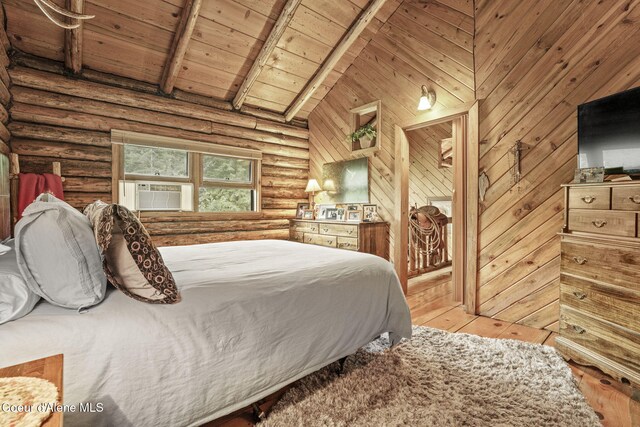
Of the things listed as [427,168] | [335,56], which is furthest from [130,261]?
[427,168]

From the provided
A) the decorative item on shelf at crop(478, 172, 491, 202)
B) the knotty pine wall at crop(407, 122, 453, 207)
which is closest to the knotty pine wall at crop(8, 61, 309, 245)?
the knotty pine wall at crop(407, 122, 453, 207)

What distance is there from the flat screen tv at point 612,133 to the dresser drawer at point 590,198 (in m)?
0.24

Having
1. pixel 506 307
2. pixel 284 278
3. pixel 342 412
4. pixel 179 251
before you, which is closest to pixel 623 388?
pixel 506 307

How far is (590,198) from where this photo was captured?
6.67 ft

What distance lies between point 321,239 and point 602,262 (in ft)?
9.96

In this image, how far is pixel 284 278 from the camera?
169 centimetres

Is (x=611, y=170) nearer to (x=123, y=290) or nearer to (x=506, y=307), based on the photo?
(x=506, y=307)

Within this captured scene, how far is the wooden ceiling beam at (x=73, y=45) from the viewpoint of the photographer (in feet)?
9.27

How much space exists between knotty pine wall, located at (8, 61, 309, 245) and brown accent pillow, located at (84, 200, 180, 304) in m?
2.80

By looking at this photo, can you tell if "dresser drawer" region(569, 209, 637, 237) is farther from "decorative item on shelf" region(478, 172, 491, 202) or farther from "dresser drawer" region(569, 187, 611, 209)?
"decorative item on shelf" region(478, 172, 491, 202)

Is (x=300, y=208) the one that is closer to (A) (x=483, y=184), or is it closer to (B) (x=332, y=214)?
(B) (x=332, y=214)

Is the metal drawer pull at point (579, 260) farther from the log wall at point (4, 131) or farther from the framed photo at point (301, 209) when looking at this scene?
the log wall at point (4, 131)

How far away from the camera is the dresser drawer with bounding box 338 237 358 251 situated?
384cm

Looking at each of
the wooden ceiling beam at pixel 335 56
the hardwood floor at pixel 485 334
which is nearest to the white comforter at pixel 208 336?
the hardwood floor at pixel 485 334
